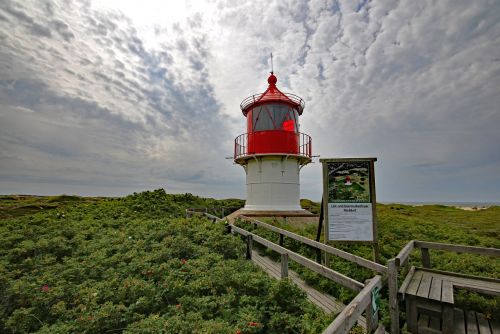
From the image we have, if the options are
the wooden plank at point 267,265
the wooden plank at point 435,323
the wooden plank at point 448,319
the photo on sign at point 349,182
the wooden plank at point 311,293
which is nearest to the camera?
the wooden plank at point 448,319

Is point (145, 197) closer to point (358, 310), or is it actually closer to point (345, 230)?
point (345, 230)

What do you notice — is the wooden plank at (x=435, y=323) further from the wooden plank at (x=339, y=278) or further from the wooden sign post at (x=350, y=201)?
the wooden sign post at (x=350, y=201)

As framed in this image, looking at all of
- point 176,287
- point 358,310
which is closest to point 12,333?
point 176,287

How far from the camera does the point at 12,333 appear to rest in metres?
3.82

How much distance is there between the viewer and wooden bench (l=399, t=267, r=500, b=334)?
3.65 meters

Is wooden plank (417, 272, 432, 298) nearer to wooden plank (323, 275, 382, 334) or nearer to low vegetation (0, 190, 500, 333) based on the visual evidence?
low vegetation (0, 190, 500, 333)

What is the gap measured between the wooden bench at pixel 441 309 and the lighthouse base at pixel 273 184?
9.95m

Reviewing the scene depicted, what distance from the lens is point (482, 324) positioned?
384 centimetres

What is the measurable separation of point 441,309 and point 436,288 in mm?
475

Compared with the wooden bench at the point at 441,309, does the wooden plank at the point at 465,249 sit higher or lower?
higher

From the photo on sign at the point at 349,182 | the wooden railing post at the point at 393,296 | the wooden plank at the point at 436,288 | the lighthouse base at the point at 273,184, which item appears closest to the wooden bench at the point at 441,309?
the wooden plank at the point at 436,288

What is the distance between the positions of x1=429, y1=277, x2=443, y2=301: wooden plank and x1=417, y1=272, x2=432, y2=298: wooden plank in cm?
5

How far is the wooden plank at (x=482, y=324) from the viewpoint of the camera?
3.66 m

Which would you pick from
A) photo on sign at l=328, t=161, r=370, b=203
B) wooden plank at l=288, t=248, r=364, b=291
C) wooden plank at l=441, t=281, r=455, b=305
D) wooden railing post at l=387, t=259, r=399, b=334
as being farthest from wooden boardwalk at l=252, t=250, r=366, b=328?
photo on sign at l=328, t=161, r=370, b=203
